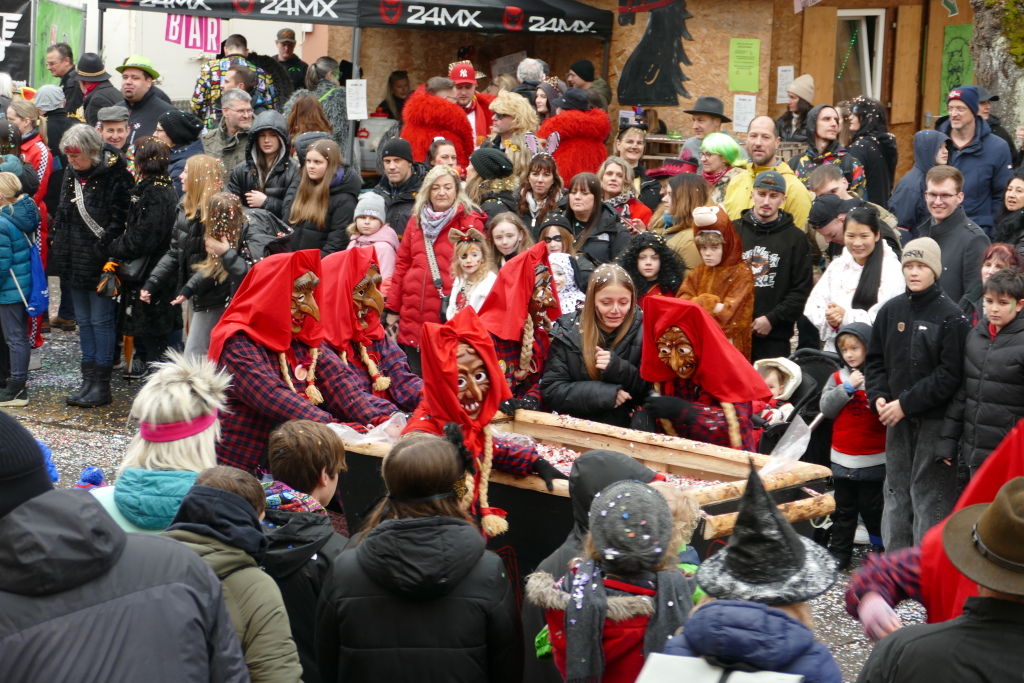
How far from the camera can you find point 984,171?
8.41 meters

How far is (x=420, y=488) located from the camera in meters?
3.44

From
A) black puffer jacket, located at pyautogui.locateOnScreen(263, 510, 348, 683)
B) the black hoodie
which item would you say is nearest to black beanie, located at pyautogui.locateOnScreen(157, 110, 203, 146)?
the black hoodie

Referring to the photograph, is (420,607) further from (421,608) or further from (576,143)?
(576,143)

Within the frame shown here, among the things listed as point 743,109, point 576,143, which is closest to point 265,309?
point 576,143

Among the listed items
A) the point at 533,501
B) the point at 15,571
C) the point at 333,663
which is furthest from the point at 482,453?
the point at 15,571

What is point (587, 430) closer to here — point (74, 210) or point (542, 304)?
point (542, 304)

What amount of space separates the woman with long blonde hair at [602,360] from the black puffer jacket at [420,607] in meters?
2.57

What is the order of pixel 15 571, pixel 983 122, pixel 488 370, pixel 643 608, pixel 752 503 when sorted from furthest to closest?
pixel 983 122 < pixel 488 370 < pixel 643 608 < pixel 752 503 < pixel 15 571

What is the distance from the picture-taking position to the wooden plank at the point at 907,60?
528 inches

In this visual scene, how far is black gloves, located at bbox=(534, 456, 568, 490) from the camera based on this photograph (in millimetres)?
4573

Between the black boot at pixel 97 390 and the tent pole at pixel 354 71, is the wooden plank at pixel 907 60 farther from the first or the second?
the black boot at pixel 97 390

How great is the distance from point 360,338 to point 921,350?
2.83 metres

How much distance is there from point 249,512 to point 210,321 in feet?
16.3

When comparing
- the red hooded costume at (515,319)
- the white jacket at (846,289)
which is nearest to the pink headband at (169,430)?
the red hooded costume at (515,319)
